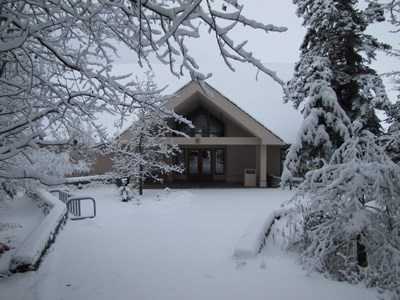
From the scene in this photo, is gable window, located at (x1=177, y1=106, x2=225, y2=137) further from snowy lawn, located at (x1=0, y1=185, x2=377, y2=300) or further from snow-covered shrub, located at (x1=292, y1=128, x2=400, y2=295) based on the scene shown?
snow-covered shrub, located at (x1=292, y1=128, x2=400, y2=295)

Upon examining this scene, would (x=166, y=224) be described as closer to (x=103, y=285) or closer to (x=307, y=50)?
(x=103, y=285)

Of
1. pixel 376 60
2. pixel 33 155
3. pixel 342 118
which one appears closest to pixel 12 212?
pixel 33 155

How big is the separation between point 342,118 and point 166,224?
666cm

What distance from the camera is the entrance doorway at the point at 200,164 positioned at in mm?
24500

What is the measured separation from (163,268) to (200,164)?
18.0 m

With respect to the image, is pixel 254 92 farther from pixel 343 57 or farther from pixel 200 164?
pixel 343 57

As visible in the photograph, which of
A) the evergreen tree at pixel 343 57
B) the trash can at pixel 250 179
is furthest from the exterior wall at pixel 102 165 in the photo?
the evergreen tree at pixel 343 57

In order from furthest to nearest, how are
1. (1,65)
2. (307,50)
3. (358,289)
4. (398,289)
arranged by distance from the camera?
(307,50), (1,65), (358,289), (398,289)

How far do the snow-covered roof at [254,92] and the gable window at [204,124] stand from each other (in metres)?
1.80

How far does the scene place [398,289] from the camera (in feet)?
16.6

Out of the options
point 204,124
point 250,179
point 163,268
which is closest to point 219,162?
point 204,124

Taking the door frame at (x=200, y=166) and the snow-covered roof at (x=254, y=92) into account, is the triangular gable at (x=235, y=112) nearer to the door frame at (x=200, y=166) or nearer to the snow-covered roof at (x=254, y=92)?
the snow-covered roof at (x=254, y=92)

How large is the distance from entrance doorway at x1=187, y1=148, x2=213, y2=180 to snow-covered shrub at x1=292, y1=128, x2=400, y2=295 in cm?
1796

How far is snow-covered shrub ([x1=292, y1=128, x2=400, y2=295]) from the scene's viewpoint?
5.59 m
